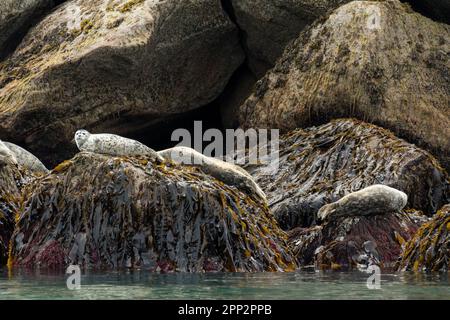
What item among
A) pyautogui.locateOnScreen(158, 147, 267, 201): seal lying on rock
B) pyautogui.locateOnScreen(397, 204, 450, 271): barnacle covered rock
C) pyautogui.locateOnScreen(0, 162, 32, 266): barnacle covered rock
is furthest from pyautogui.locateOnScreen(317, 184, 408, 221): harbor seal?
pyautogui.locateOnScreen(0, 162, 32, 266): barnacle covered rock

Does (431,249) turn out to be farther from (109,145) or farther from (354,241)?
(109,145)

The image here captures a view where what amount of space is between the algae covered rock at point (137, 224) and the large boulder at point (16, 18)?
7.07 m

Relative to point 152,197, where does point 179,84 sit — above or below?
above

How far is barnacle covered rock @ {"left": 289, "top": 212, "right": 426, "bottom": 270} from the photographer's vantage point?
9.80m

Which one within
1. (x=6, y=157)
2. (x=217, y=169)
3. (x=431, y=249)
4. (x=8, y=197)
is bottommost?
(x=431, y=249)

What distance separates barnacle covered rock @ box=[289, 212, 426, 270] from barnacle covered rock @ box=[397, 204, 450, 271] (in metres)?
0.53

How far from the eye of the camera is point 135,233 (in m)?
9.02

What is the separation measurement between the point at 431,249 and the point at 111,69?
7.27 m

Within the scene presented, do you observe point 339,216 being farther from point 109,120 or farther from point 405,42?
point 109,120

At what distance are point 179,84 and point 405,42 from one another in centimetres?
363

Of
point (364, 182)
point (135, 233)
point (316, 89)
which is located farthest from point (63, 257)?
point (316, 89)

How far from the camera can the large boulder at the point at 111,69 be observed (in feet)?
48.0

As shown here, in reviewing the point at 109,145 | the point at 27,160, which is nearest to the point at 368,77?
the point at 109,145

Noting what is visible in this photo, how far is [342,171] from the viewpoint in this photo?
12.1 m
